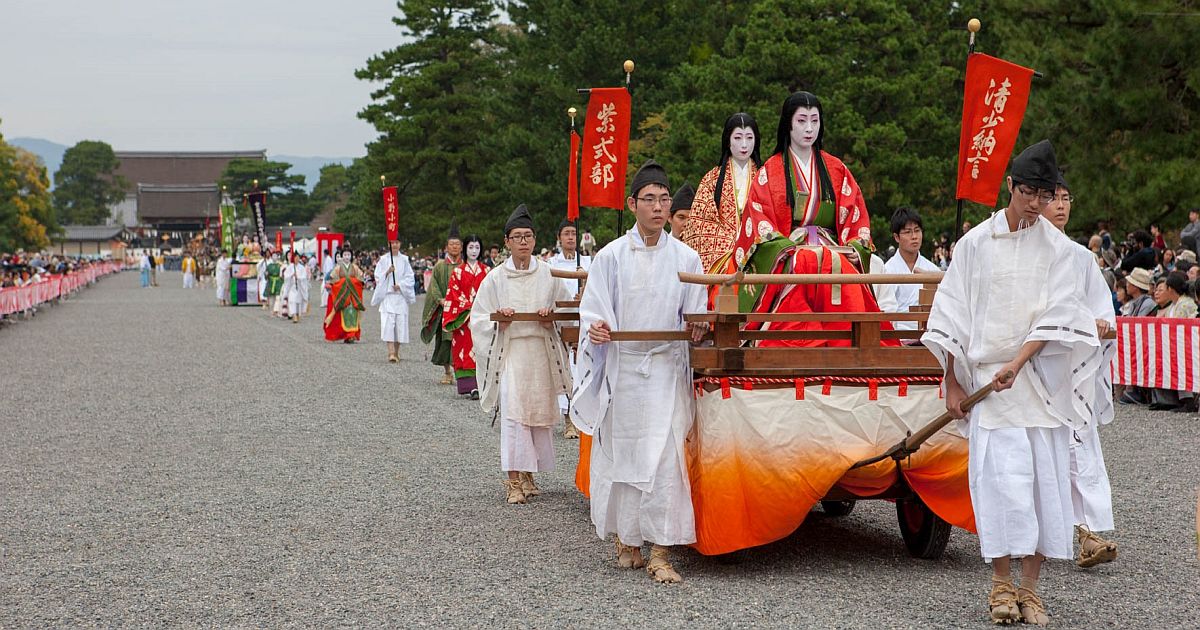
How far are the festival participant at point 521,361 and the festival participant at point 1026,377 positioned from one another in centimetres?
343

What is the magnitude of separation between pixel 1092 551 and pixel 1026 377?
1447 mm

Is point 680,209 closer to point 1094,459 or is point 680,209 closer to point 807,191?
point 807,191

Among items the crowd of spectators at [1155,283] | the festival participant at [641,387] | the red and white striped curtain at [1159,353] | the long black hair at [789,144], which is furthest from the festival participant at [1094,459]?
the crowd of spectators at [1155,283]

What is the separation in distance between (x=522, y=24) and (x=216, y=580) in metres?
36.2

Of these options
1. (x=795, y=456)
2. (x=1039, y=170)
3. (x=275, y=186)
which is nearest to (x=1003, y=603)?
(x=795, y=456)

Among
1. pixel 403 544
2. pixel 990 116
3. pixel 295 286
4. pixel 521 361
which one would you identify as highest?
pixel 990 116

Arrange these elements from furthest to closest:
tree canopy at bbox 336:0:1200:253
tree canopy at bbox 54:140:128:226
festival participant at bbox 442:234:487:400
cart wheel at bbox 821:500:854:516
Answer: tree canopy at bbox 54:140:128:226 → tree canopy at bbox 336:0:1200:253 → festival participant at bbox 442:234:487:400 → cart wheel at bbox 821:500:854:516

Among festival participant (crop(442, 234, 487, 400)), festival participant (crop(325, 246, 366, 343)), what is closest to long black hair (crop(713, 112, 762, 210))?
festival participant (crop(442, 234, 487, 400))

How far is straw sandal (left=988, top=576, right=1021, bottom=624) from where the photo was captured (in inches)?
189

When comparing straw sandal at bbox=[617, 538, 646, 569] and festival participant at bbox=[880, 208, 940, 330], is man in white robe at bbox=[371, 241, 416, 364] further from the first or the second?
straw sandal at bbox=[617, 538, 646, 569]

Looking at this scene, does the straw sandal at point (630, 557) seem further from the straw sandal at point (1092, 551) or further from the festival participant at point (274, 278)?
the festival participant at point (274, 278)

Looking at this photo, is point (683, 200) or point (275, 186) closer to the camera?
point (683, 200)

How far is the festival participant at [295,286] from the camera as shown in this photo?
29594 mm

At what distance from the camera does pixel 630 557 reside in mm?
5957
